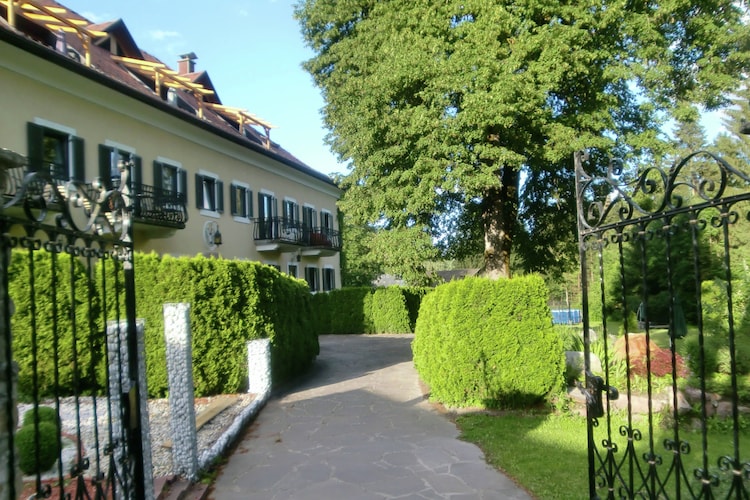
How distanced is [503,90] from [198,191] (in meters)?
12.8

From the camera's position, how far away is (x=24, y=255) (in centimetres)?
848

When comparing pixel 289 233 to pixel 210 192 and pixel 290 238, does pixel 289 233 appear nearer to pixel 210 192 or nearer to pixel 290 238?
pixel 290 238

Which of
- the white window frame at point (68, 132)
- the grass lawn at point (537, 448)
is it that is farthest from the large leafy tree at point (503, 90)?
the white window frame at point (68, 132)

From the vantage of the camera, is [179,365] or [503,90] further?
[503,90]

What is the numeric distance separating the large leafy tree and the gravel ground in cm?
836

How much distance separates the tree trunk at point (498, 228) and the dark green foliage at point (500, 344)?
8.62m

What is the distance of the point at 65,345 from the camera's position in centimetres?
882

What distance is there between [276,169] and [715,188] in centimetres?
2490

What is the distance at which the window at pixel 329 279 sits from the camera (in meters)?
30.8

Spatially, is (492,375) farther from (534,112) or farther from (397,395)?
(534,112)

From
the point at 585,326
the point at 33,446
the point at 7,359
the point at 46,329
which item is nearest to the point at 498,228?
the point at 46,329

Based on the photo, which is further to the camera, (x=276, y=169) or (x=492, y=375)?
(x=276, y=169)

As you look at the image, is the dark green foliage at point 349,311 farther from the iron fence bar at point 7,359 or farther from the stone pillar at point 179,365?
the iron fence bar at point 7,359

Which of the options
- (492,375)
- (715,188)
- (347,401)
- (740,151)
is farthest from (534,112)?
(740,151)
